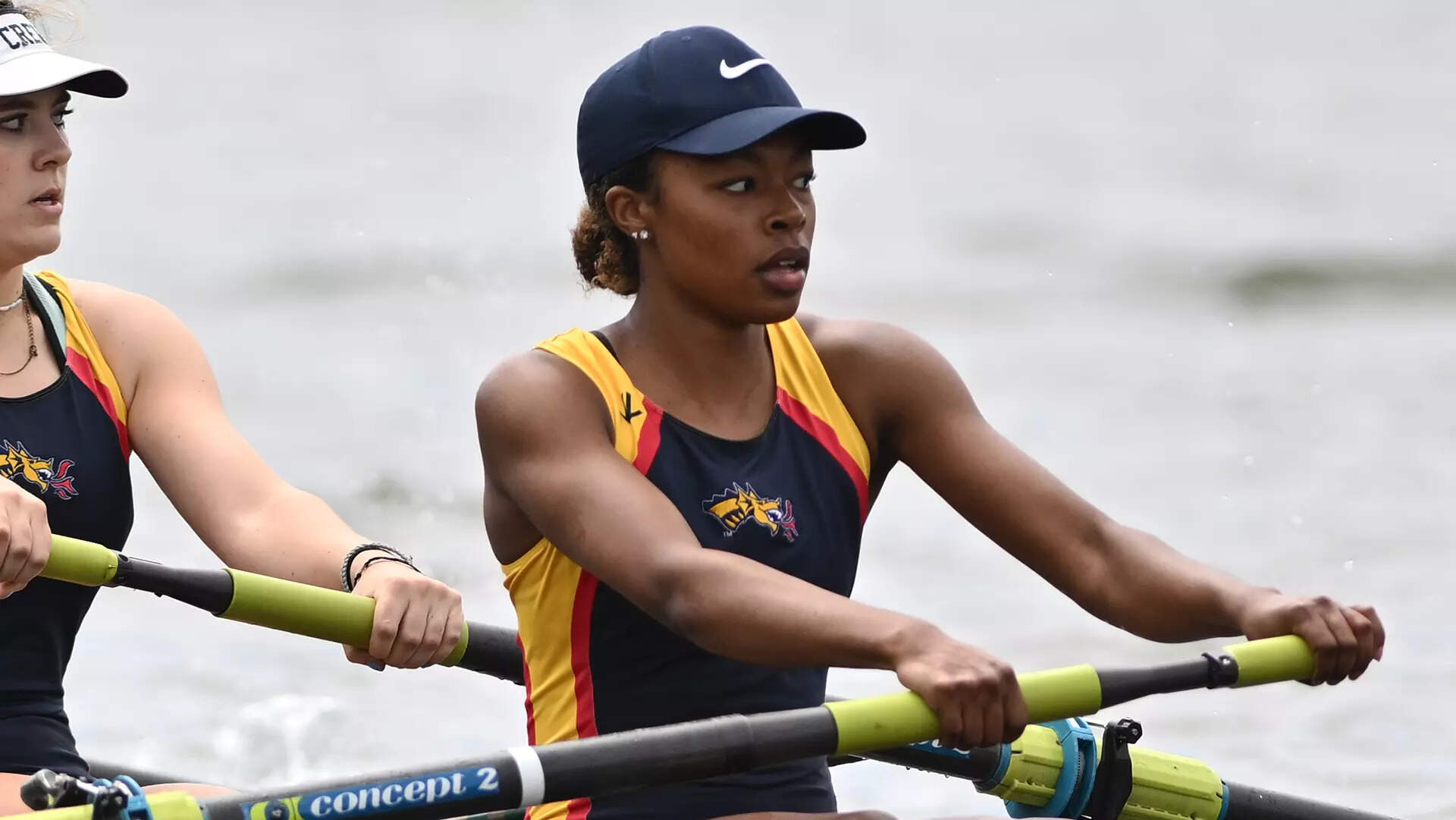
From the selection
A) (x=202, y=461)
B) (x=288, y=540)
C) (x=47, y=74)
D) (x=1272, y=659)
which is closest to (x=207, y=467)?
(x=202, y=461)

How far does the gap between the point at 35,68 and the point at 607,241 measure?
→ 0.73 metres

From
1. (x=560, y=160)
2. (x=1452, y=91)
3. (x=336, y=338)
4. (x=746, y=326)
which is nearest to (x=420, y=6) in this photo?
(x=560, y=160)

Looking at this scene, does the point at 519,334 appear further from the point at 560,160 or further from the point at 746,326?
the point at 746,326

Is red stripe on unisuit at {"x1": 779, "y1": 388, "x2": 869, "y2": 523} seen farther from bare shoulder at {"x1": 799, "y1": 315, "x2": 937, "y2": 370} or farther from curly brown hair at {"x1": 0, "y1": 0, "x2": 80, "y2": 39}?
curly brown hair at {"x1": 0, "y1": 0, "x2": 80, "y2": 39}

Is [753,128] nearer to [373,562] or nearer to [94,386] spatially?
[373,562]

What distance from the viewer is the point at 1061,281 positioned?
8523mm

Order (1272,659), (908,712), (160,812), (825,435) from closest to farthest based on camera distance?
(160,812) < (908,712) < (1272,659) < (825,435)

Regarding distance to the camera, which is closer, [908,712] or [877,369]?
[908,712]

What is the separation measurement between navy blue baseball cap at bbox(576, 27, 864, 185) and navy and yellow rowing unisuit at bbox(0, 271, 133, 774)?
700mm

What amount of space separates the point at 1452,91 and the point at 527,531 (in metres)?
8.73

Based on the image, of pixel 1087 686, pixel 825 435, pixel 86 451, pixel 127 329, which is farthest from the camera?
pixel 127 329

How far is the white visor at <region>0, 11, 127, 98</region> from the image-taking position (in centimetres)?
246

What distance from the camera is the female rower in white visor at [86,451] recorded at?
2414 mm

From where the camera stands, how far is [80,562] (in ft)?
7.57
